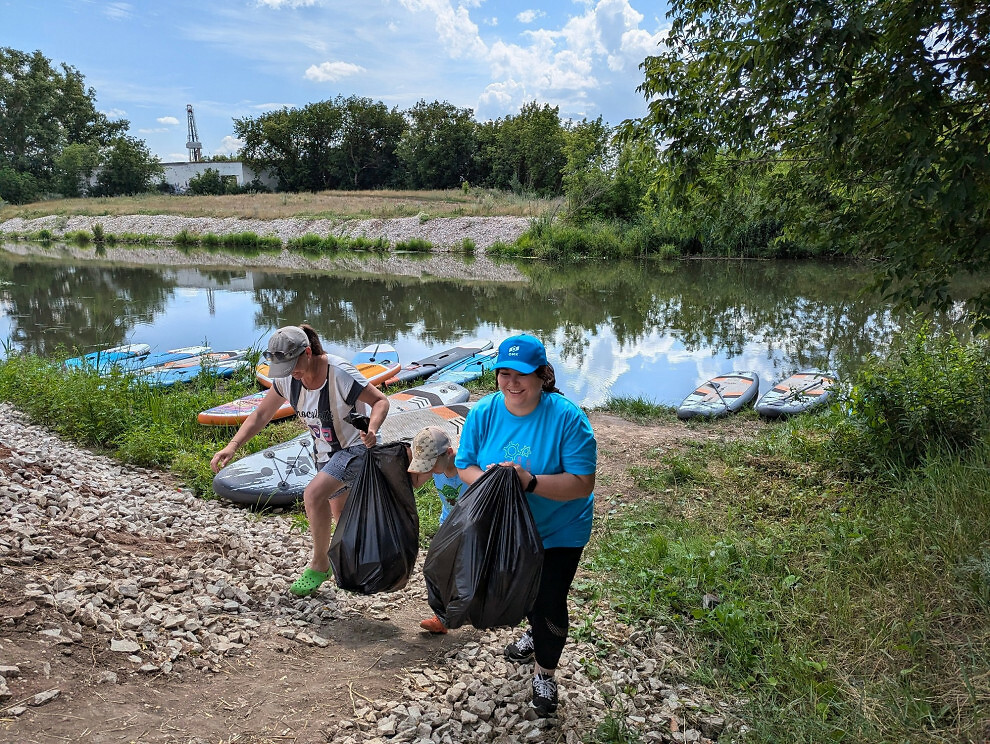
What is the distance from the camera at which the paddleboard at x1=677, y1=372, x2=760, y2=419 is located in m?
9.02

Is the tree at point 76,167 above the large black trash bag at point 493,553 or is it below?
above

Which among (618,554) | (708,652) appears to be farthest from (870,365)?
(708,652)

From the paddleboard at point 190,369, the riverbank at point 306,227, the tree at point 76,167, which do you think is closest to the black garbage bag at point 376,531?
the paddleboard at point 190,369

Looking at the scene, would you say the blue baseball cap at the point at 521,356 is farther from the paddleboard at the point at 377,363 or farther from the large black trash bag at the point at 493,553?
the paddleboard at the point at 377,363

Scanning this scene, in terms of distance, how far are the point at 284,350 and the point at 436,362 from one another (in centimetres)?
747

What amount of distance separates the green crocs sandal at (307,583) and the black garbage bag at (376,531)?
2.10ft

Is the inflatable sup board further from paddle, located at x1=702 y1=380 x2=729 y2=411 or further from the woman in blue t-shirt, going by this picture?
the woman in blue t-shirt

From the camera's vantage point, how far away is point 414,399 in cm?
845

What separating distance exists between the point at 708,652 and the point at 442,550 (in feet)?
5.20

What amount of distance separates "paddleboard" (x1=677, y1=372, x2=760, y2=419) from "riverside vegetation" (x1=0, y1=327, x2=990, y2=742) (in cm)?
162

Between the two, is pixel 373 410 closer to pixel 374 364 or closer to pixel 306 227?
pixel 374 364

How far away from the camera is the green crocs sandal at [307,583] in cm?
381

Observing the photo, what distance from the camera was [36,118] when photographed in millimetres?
58406

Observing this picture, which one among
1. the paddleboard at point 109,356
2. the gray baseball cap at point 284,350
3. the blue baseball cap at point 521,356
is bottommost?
the paddleboard at point 109,356
